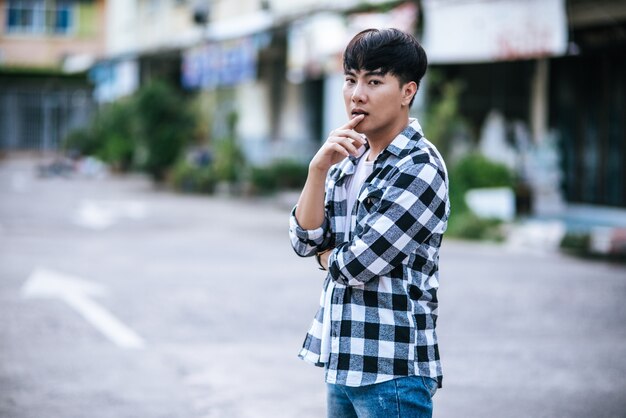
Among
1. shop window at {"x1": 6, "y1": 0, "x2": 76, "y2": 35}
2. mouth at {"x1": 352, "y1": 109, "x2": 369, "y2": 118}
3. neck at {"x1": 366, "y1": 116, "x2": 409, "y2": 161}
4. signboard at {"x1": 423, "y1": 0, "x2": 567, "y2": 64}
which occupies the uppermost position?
shop window at {"x1": 6, "y1": 0, "x2": 76, "y2": 35}

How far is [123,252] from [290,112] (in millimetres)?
16637

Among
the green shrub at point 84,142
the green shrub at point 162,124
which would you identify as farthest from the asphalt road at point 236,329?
the green shrub at point 84,142

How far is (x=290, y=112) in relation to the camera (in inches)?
1153

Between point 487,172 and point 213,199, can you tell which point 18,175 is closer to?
point 213,199

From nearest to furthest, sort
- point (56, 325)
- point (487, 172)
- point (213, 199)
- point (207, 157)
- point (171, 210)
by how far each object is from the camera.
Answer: point (56, 325)
point (487, 172)
point (171, 210)
point (213, 199)
point (207, 157)

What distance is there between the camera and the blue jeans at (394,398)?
2.63m

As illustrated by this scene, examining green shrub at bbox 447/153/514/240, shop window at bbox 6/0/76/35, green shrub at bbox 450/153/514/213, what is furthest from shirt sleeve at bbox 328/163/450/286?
shop window at bbox 6/0/76/35

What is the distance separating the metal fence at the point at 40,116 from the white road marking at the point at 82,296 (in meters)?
39.0

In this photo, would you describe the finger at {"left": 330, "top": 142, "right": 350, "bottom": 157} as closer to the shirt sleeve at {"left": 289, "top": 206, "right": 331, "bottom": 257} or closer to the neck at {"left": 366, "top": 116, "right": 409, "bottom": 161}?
the neck at {"left": 366, "top": 116, "right": 409, "bottom": 161}

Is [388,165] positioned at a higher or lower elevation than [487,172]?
higher

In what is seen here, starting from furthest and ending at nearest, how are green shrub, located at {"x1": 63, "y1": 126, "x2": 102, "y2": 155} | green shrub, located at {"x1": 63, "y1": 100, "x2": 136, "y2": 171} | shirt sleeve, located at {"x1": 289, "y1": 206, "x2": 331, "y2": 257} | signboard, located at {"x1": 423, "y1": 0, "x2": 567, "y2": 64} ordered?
green shrub, located at {"x1": 63, "y1": 126, "x2": 102, "y2": 155} → green shrub, located at {"x1": 63, "y1": 100, "x2": 136, "y2": 171} → signboard, located at {"x1": 423, "y1": 0, "x2": 567, "y2": 64} → shirt sleeve, located at {"x1": 289, "y1": 206, "x2": 331, "y2": 257}

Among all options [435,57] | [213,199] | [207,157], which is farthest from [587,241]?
[207,157]

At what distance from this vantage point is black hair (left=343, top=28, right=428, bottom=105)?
2.67m

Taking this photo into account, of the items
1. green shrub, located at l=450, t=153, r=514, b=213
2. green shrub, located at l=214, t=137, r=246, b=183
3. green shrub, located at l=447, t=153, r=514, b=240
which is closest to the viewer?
green shrub, located at l=447, t=153, r=514, b=240
